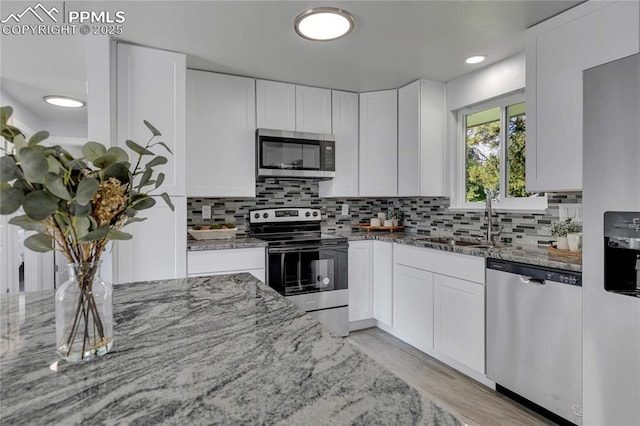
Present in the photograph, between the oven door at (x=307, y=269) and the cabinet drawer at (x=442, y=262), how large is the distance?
511mm

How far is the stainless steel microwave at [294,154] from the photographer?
307cm

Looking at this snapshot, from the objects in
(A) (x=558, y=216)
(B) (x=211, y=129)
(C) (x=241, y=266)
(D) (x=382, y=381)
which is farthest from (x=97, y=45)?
(A) (x=558, y=216)

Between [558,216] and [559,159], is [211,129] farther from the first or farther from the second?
[558,216]

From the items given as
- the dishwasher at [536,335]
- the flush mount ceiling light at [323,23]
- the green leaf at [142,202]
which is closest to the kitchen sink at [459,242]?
the dishwasher at [536,335]

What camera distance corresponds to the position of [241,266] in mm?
2719

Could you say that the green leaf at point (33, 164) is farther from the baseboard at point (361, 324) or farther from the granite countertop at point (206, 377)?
the baseboard at point (361, 324)

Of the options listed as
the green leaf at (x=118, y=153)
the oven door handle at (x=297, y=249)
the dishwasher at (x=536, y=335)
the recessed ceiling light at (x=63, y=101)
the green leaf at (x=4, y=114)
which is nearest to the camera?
the green leaf at (x=4, y=114)

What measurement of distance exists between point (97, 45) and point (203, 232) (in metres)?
1.47

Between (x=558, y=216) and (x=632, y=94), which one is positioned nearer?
(x=632, y=94)

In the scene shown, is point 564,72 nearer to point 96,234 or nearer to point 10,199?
point 96,234

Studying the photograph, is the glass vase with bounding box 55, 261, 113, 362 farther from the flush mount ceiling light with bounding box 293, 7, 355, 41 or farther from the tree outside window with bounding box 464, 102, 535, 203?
the tree outside window with bounding box 464, 102, 535, 203

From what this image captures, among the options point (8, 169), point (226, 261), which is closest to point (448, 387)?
point (226, 261)

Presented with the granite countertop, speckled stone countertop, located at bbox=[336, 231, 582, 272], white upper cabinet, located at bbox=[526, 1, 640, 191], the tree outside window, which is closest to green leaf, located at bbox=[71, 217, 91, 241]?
the granite countertop

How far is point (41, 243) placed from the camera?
2.38 feet
